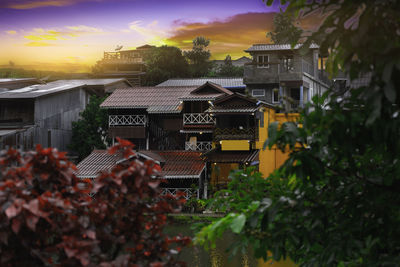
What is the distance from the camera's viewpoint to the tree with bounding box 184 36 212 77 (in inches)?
1735

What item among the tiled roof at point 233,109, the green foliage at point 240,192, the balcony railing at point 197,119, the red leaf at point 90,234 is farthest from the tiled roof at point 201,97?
the red leaf at point 90,234

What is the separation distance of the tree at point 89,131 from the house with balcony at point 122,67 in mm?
12950

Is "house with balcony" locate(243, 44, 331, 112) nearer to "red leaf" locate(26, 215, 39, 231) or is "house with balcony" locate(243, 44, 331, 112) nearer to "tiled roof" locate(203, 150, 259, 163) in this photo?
"tiled roof" locate(203, 150, 259, 163)

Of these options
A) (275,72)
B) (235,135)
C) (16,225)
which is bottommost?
(235,135)

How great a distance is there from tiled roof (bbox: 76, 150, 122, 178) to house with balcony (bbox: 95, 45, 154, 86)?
1801 centimetres

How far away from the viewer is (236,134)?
2403 cm

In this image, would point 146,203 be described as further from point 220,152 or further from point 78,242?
point 220,152

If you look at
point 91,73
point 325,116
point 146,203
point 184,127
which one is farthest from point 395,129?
point 91,73

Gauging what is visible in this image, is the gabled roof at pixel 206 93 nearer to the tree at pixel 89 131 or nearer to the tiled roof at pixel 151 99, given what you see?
the tiled roof at pixel 151 99

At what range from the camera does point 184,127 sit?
2641cm

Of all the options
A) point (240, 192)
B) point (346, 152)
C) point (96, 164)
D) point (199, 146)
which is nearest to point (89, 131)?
point (96, 164)

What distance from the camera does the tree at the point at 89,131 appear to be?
93.7 ft

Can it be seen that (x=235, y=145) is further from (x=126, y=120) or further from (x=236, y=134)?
(x=126, y=120)

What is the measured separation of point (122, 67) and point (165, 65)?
14.6ft
